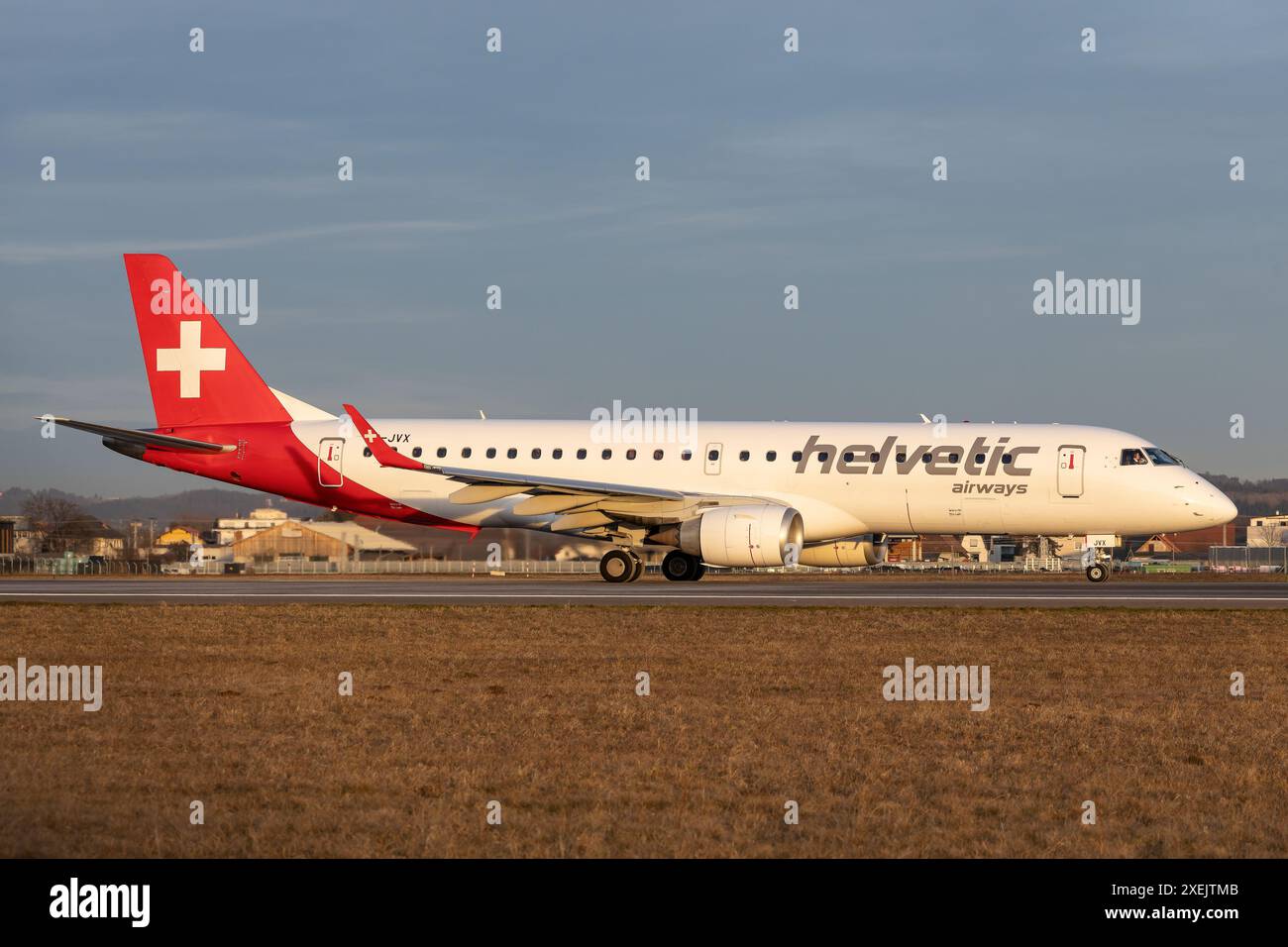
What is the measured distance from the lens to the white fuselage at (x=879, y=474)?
107 ft

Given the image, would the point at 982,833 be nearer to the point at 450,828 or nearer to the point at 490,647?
the point at 450,828

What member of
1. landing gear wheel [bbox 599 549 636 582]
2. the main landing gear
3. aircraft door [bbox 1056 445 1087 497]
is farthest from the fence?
landing gear wheel [bbox 599 549 636 582]

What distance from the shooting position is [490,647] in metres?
18.1

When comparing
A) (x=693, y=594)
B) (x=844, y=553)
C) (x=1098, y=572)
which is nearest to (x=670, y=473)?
(x=844, y=553)

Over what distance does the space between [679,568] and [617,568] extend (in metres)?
1.51

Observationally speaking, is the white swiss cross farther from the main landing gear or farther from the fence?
the fence

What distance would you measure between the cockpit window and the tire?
10.9 m

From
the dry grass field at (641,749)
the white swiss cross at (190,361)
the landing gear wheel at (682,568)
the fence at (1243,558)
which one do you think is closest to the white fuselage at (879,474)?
the landing gear wheel at (682,568)

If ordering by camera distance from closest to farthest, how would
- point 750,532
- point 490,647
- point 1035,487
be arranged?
point 490,647 < point 750,532 < point 1035,487

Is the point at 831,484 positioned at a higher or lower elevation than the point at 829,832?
higher

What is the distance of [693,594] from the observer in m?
28.1
